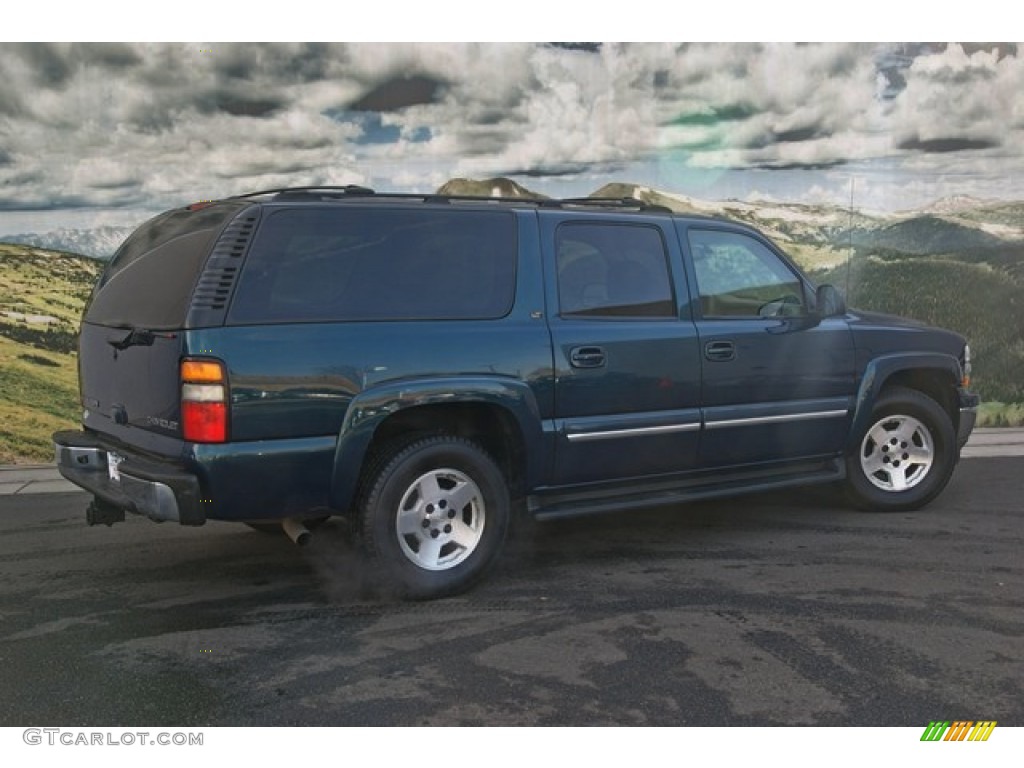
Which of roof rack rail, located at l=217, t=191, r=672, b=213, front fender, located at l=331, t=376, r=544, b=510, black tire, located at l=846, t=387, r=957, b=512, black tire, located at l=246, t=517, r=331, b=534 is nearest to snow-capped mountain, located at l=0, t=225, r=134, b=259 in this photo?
black tire, located at l=246, t=517, r=331, b=534

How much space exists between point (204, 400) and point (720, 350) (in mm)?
2698

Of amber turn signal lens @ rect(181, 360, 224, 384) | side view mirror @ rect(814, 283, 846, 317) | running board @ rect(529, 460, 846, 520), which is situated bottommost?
running board @ rect(529, 460, 846, 520)

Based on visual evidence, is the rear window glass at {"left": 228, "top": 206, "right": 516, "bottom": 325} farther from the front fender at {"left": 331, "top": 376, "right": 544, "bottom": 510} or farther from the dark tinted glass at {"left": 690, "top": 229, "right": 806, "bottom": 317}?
the dark tinted glass at {"left": 690, "top": 229, "right": 806, "bottom": 317}

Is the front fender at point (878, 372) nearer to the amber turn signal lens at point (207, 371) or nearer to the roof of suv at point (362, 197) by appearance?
the roof of suv at point (362, 197)

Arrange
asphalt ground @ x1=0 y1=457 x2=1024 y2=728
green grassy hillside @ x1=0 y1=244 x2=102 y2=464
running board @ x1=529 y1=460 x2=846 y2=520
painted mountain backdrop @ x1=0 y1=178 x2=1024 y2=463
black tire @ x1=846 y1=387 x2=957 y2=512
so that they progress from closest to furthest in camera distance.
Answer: asphalt ground @ x1=0 y1=457 x2=1024 y2=728 < running board @ x1=529 y1=460 x2=846 y2=520 < black tire @ x1=846 y1=387 x2=957 y2=512 < green grassy hillside @ x1=0 y1=244 x2=102 y2=464 < painted mountain backdrop @ x1=0 y1=178 x2=1024 y2=463

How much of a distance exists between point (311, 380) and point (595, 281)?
5.34 ft

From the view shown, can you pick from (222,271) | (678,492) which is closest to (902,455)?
(678,492)

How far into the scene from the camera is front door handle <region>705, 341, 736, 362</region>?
5191 millimetres

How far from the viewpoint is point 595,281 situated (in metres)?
4.98

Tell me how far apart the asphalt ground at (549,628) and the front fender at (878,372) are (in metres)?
0.62

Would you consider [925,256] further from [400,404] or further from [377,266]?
[400,404]

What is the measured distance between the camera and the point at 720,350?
523 cm
